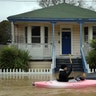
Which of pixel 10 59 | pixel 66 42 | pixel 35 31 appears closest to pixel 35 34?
pixel 35 31

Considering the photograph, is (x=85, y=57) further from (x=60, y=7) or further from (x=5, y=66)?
(x=60, y=7)

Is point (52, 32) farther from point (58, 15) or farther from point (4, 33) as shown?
point (4, 33)

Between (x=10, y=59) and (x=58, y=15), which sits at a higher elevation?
(x=58, y=15)

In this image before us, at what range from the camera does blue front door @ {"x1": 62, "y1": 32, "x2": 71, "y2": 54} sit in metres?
33.4

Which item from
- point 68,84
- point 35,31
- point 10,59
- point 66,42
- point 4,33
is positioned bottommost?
point 68,84

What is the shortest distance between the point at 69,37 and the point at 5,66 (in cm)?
842

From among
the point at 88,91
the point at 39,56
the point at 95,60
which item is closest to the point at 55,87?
the point at 88,91

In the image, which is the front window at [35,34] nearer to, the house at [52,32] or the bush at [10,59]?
the house at [52,32]

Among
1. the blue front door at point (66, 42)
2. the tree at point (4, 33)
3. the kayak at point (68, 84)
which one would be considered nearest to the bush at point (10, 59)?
the blue front door at point (66, 42)

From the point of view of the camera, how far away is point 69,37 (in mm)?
33562

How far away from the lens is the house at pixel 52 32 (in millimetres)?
30812

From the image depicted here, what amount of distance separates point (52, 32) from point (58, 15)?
1.64 metres

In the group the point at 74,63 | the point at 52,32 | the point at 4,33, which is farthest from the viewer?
the point at 4,33

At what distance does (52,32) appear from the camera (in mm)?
31734
